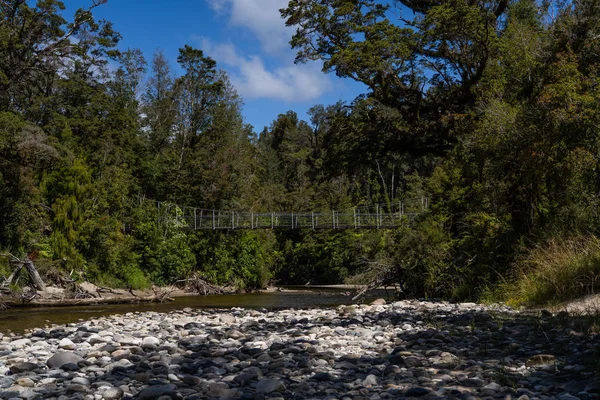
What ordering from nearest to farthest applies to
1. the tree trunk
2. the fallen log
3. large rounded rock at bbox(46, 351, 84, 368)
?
large rounded rock at bbox(46, 351, 84, 368) < the fallen log < the tree trunk

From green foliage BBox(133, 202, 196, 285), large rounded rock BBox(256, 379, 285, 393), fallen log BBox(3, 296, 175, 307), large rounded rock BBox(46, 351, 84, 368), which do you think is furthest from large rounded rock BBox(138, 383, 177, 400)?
green foliage BBox(133, 202, 196, 285)

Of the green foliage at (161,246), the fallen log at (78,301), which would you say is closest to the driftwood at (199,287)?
the green foliage at (161,246)

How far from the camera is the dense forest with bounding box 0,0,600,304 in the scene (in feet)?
27.5

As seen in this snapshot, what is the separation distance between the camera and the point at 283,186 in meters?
41.4

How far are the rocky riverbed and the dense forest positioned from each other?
2343mm

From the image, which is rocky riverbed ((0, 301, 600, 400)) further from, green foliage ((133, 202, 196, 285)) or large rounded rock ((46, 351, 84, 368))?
green foliage ((133, 202, 196, 285))

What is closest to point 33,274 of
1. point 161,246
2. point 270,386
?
point 161,246

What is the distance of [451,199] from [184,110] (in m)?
21.2

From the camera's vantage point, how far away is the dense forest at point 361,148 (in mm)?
8367

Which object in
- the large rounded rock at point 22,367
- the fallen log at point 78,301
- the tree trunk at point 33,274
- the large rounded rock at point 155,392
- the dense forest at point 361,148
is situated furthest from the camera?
the tree trunk at point 33,274

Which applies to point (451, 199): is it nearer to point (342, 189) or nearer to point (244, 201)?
point (244, 201)

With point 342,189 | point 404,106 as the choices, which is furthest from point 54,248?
point 342,189

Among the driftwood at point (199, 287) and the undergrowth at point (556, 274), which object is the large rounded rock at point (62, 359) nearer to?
the undergrowth at point (556, 274)

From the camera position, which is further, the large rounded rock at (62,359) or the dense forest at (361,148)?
the dense forest at (361,148)
